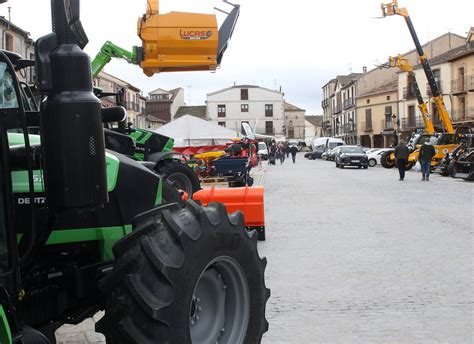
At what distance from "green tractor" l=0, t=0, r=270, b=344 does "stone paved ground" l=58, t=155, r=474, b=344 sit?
4.57 ft

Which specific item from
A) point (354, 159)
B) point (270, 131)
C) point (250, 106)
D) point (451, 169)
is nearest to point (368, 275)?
point (451, 169)

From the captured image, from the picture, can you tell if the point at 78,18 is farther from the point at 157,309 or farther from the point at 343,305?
the point at 343,305

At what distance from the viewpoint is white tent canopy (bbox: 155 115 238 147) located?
68.6 ft

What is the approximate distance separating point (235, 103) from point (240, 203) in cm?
8056

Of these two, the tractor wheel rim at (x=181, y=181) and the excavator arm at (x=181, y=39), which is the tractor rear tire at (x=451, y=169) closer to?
the tractor wheel rim at (x=181, y=181)

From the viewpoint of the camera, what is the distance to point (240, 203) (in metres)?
8.64

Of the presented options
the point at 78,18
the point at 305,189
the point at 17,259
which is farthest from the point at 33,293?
the point at 305,189

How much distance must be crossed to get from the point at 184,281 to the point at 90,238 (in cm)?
72

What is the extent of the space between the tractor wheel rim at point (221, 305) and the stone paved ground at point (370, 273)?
3.92 ft

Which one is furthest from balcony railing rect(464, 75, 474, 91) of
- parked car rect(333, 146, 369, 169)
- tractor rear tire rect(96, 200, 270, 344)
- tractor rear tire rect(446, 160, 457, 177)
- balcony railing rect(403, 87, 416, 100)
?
tractor rear tire rect(96, 200, 270, 344)

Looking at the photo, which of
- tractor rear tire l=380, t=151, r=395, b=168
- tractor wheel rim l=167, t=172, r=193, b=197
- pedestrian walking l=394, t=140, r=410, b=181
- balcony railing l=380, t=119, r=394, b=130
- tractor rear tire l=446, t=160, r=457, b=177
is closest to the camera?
tractor wheel rim l=167, t=172, r=193, b=197

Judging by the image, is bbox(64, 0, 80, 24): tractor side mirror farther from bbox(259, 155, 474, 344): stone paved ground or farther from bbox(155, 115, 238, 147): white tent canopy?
bbox(155, 115, 238, 147): white tent canopy

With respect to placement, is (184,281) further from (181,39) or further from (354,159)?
(354,159)

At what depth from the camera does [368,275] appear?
641 centimetres
